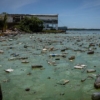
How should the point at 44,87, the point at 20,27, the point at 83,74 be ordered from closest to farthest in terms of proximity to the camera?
1. the point at 44,87
2. the point at 83,74
3. the point at 20,27

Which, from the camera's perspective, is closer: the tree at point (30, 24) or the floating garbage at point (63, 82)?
the floating garbage at point (63, 82)

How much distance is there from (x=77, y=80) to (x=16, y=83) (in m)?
1.85

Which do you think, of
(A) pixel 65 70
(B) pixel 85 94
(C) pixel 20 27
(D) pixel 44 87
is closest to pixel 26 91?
(D) pixel 44 87

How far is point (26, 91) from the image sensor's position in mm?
5012

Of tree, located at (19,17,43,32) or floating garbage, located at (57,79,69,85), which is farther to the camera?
tree, located at (19,17,43,32)

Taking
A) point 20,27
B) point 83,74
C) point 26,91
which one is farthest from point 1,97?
point 20,27

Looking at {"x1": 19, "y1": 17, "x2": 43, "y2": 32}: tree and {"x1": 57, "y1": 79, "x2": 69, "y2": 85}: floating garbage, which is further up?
{"x1": 19, "y1": 17, "x2": 43, "y2": 32}: tree

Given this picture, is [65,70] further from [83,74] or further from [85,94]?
[85,94]

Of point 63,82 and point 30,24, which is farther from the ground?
point 30,24

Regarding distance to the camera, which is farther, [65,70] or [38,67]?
[38,67]

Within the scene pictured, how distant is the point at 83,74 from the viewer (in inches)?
258

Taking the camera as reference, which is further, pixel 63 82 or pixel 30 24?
pixel 30 24

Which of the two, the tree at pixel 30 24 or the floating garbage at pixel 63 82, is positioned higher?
the tree at pixel 30 24


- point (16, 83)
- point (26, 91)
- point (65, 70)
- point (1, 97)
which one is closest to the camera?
point (1, 97)
